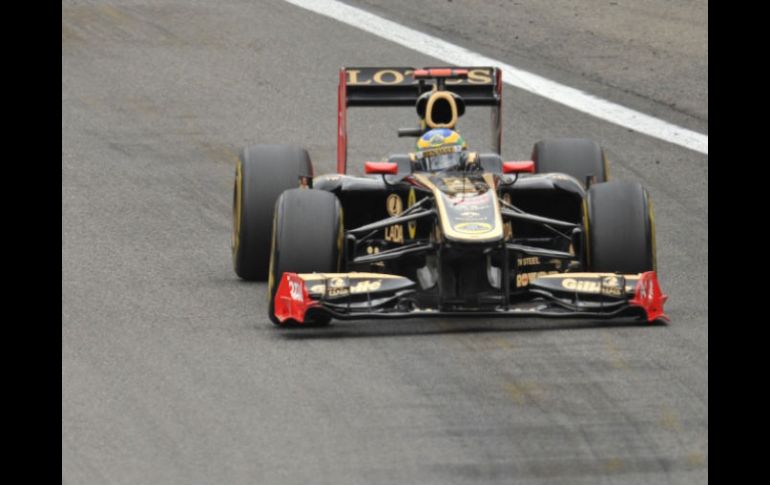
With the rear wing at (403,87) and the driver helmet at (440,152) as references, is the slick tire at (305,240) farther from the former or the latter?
the rear wing at (403,87)

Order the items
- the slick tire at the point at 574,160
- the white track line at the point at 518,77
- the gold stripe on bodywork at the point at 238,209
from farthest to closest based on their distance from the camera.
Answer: the white track line at the point at 518,77, the slick tire at the point at 574,160, the gold stripe on bodywork at the point at 238,209

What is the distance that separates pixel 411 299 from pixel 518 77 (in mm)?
11868

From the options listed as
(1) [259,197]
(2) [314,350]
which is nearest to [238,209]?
(1) [259,197]

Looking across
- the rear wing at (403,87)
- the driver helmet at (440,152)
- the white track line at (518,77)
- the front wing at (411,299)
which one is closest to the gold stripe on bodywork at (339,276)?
the front wing at (411,299)

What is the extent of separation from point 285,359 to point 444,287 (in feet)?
4.65

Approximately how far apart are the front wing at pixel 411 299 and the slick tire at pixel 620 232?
381 mm

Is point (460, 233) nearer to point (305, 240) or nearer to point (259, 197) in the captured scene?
point (305, 240)

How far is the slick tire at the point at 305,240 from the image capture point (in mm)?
13938

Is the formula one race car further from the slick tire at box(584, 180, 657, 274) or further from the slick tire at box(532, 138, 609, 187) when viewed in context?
the slick tire at box(532, 138, 609, 187)

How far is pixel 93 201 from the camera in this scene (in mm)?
19750

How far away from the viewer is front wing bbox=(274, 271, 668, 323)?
13594 mm
